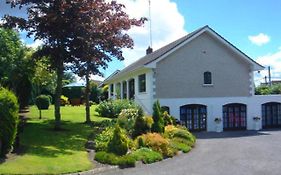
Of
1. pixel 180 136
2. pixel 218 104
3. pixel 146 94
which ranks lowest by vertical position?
pixel 180 136

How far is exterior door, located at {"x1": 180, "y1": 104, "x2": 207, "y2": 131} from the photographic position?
28.2 m

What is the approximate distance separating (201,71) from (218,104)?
2719 millimetres

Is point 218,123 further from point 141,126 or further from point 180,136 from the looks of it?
point 141,126

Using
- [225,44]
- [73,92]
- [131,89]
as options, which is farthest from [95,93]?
[225,44]

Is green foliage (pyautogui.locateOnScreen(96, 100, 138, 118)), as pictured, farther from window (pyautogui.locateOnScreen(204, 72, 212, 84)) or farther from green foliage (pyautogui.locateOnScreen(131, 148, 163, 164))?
green foliage (pyautogui.locateOnScreen(131, 148, 163, 164))

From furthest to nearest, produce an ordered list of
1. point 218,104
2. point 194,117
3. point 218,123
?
point 218,104
point 218,123
point 194,117

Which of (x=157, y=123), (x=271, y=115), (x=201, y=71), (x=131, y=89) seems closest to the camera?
(x=157, y=123)

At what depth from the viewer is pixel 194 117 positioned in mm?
28531

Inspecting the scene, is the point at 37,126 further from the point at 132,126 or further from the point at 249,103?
the point at 249,103

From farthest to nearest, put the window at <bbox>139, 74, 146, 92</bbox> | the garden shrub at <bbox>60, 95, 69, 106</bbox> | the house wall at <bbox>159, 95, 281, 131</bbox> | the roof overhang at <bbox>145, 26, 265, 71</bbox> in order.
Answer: the garden shrub at <bbox>60, 95, 69, 106</bbox>, the window at <bbox>139, 74, 146, 92</bbox>, the house wall at <bbox>159, 95, 281, 131</bbox>, the roof overhang at <bbox>145, 26, 265, 71</bbox>

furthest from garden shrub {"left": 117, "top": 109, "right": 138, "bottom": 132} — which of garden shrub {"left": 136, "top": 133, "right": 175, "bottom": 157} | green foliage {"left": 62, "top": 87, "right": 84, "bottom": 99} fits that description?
green foliage {"left": 62, "top": 87, "right": 84, "bottom": 99}

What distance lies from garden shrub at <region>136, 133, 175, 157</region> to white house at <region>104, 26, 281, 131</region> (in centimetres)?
941

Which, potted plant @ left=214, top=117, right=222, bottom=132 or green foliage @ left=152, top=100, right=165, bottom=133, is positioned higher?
green foliage @ left=152, top=100, right=165, bottom=133

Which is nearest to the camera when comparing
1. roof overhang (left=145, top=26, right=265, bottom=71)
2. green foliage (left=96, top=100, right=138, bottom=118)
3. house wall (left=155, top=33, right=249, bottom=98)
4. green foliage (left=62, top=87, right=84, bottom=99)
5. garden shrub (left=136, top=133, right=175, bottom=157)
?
garden shrub (left=136, top=133, right=175, bottom=157)
